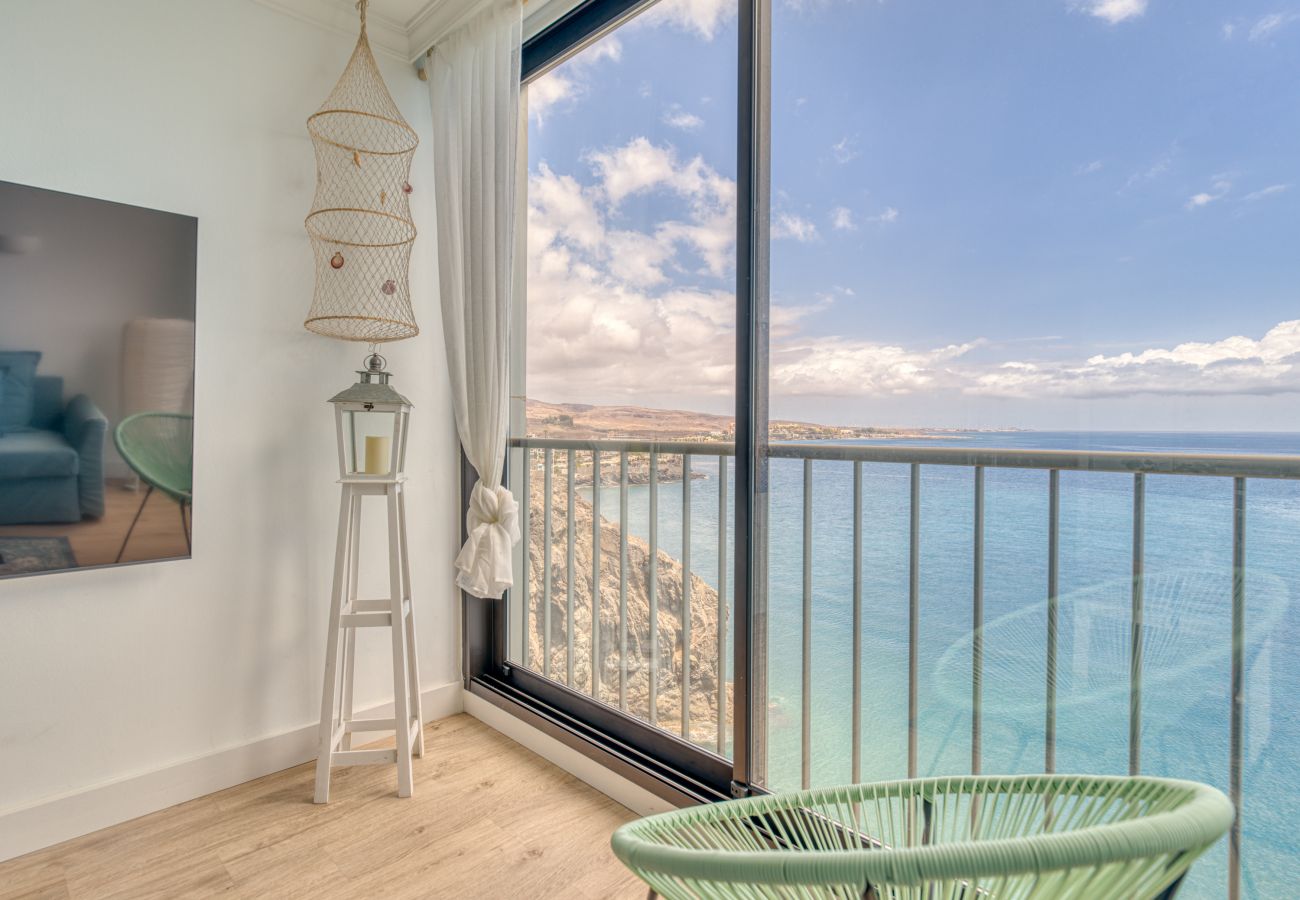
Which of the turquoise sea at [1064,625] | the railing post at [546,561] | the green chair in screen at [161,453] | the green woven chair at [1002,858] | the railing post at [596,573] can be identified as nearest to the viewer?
the green woven chair at [1002,858]

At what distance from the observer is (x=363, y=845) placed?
1808mm

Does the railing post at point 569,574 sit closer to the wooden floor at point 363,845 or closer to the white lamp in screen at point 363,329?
the wooden floor at point 363,845

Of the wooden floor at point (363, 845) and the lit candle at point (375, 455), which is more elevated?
the lit candle at point (375, 455)

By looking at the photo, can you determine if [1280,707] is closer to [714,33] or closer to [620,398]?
[620,398]

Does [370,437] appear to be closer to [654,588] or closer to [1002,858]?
[654,588]

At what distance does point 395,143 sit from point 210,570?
60.7 inches

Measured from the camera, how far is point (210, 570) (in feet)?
6.83

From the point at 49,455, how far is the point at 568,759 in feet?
5.58

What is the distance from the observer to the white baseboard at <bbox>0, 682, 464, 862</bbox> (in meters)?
1.77

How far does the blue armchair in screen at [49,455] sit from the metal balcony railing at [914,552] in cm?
129

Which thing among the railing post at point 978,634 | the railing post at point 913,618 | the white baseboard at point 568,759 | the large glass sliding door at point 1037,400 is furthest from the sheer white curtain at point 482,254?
the railing post at point 978,634

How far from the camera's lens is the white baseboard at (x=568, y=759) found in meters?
1.97

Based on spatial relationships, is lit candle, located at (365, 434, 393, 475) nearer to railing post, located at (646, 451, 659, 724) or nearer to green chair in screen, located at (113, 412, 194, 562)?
green chair in screen, located at (113, 412, 194, 562)

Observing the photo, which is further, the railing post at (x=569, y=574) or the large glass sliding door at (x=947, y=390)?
the railing post at (x=569, y=574)
